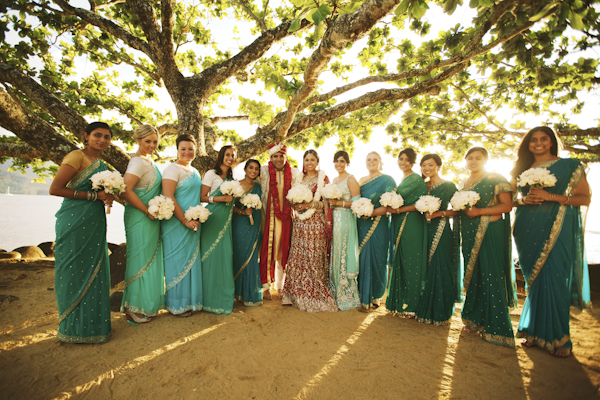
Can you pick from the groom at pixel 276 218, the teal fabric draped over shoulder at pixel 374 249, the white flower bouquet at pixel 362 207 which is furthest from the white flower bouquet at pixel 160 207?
the teal fabric draped over shoulder at pixel 374 249

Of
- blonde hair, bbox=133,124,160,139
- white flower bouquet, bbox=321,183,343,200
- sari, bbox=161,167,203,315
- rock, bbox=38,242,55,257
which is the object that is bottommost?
rock, bbox=38,242,55,257

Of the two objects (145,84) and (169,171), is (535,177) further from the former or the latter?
(145,84)

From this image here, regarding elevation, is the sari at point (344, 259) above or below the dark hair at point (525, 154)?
below

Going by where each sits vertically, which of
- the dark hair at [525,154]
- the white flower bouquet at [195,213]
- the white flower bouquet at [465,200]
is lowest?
the white flower bouquet at [195,213]

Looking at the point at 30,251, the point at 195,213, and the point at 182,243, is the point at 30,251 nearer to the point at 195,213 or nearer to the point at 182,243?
the point at 182,243

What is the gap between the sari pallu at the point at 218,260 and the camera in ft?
12.3

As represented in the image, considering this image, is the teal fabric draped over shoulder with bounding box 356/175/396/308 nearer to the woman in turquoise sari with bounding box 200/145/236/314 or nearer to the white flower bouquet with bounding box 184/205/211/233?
the woman in turquoise sari with bounding box 200/145/236/314

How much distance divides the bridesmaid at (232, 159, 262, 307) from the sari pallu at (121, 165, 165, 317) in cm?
118

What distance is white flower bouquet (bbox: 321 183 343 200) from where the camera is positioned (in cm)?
409

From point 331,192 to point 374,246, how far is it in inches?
43.5

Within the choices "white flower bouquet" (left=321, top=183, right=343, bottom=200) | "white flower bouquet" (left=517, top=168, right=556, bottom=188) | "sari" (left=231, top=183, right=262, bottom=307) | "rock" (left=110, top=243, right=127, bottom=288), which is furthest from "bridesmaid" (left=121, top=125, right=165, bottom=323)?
"white flower bouquet" (left=517, top=168, right=556, bottom=188)

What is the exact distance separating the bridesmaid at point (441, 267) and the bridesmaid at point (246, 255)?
242 centimetres

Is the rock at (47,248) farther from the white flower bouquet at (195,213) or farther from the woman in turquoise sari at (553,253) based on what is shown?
the woman in turquoise sari at (553,253)

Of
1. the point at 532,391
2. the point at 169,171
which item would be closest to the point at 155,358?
the point at 169,171
